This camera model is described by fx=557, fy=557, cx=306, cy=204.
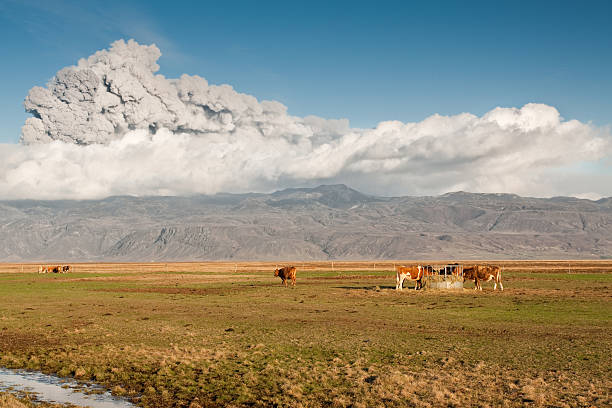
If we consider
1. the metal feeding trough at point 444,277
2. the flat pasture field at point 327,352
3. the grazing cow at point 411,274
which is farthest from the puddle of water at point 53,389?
the metal feeding trough at point 444,277

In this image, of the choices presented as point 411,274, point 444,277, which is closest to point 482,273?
point 444,277

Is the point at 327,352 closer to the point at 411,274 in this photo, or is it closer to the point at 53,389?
the point at 53,389

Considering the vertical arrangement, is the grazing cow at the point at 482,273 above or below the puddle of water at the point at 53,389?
above

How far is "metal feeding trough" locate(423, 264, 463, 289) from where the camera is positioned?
161 ft

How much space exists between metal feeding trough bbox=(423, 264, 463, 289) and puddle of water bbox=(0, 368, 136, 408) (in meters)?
37.1

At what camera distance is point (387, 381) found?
16.0 m

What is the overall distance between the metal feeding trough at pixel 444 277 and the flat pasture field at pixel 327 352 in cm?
1150

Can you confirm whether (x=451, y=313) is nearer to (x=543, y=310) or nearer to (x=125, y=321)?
(x=543, y=310)

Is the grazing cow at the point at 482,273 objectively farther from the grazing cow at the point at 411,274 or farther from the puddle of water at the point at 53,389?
the puddle of water at the point at 53,389

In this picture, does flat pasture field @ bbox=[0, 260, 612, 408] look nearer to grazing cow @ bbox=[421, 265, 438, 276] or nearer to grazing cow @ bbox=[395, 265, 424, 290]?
grazing cow @ bbox=[395, 265, 424, 290]

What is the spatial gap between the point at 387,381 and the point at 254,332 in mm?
10435

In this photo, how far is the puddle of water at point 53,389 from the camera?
15.0 meters

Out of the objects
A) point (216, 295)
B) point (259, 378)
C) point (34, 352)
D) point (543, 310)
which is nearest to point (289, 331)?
point (259, 378)

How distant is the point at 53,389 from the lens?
16.3m
